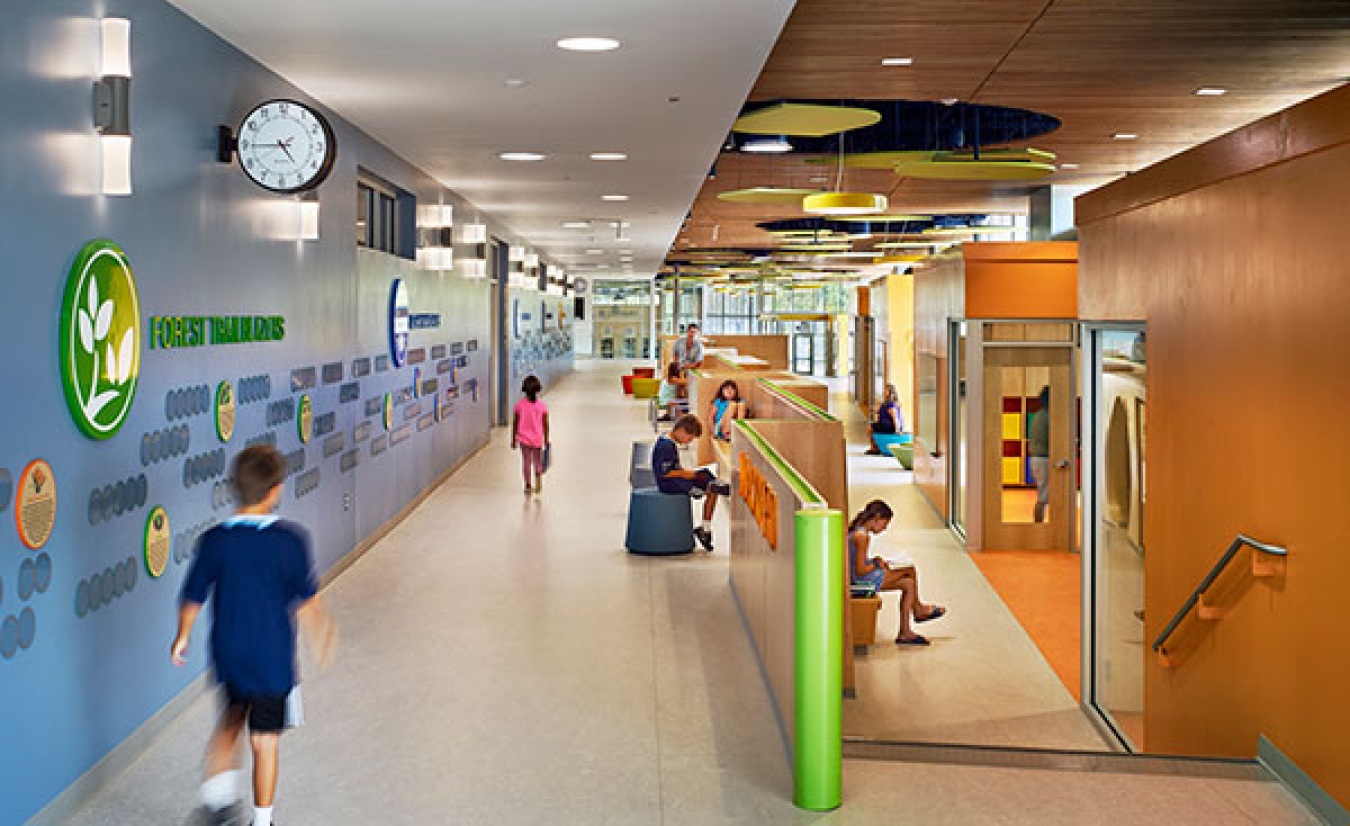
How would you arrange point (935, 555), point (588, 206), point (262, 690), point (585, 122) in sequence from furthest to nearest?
point (588, 206), point (935, 555), point (585, 122), point (262, 690)

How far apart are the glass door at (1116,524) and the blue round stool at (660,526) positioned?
11.7 ft

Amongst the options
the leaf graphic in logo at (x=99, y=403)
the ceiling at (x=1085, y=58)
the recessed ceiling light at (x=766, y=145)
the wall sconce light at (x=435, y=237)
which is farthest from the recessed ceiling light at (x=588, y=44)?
the wall sconce light at (x=435, y=237)

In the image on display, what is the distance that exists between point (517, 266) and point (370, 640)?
1528 cm

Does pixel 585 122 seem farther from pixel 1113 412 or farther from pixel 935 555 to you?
pixel 935 555

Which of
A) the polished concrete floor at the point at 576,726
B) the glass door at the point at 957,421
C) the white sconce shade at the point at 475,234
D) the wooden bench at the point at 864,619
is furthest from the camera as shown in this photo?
the white sconce shade at the point at 475,234

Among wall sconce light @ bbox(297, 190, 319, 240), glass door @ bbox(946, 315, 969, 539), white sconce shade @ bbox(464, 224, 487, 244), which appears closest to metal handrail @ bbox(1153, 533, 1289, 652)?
wall sconce light @ bbox(297, 190, 319, 240)

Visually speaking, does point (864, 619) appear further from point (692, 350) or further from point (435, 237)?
point (692, 350)

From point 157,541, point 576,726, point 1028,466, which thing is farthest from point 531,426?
point 576,726

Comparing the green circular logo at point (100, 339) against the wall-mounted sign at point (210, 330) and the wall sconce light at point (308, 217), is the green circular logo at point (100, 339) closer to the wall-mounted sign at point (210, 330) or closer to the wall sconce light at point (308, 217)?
the wall-mounted sign at point (210, 330)

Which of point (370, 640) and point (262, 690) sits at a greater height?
point (262, 690)

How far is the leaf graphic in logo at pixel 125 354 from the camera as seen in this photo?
5.49m

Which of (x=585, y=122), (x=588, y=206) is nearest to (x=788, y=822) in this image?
(x=585, y=122)

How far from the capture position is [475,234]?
1700cm

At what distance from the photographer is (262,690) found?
4375mm
